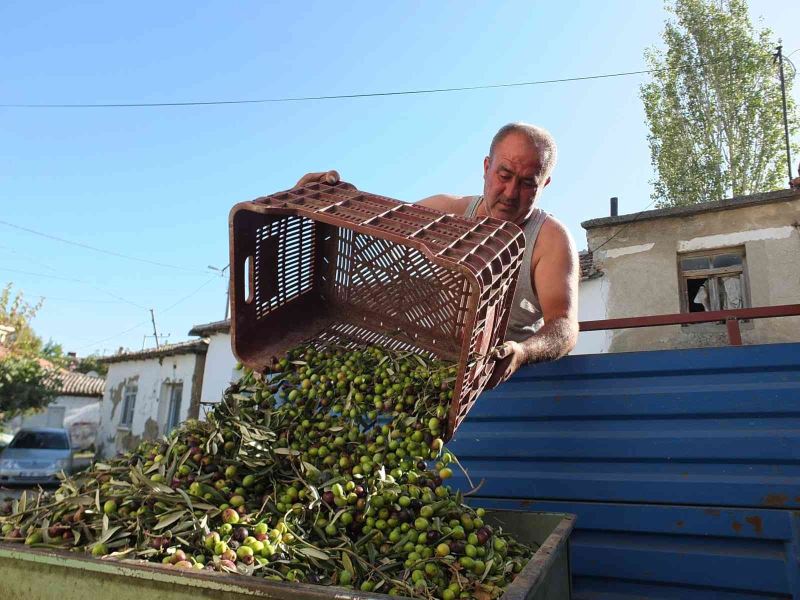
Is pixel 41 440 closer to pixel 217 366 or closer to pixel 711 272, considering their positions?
pixel 217 366

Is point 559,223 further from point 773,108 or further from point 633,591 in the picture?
point 773,108

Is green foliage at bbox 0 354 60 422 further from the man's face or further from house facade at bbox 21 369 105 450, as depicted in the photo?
the man's face

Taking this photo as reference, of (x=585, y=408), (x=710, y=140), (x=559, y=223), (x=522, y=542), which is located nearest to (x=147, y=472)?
(x=522, y=542)

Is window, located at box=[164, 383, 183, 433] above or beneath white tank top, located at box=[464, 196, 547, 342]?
beneath

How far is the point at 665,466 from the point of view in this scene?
111 inches

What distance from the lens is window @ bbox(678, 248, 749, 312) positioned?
12141 millimetres

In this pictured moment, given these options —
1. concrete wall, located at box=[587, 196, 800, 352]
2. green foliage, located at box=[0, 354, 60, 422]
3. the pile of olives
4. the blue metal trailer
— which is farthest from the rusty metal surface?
green foliage, located at box=[0, 354, 60, 422]

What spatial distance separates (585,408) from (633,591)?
2.95ft

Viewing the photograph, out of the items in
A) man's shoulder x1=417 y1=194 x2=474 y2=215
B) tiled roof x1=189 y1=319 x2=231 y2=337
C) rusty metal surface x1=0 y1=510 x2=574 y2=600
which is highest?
tiled roof x1=189 y1=319 x2=231 y2=337

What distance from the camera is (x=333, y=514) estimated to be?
7.30 ft

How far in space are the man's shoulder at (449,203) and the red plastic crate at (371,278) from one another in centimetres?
89

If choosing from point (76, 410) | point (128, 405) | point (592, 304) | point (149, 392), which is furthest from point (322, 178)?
point (76, 410)

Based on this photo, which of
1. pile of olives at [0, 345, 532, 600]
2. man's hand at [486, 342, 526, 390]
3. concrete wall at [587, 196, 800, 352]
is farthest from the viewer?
concrete wall at [587, 196, 800, 352]

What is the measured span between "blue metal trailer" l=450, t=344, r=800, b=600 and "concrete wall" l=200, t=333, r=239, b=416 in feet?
51.4
